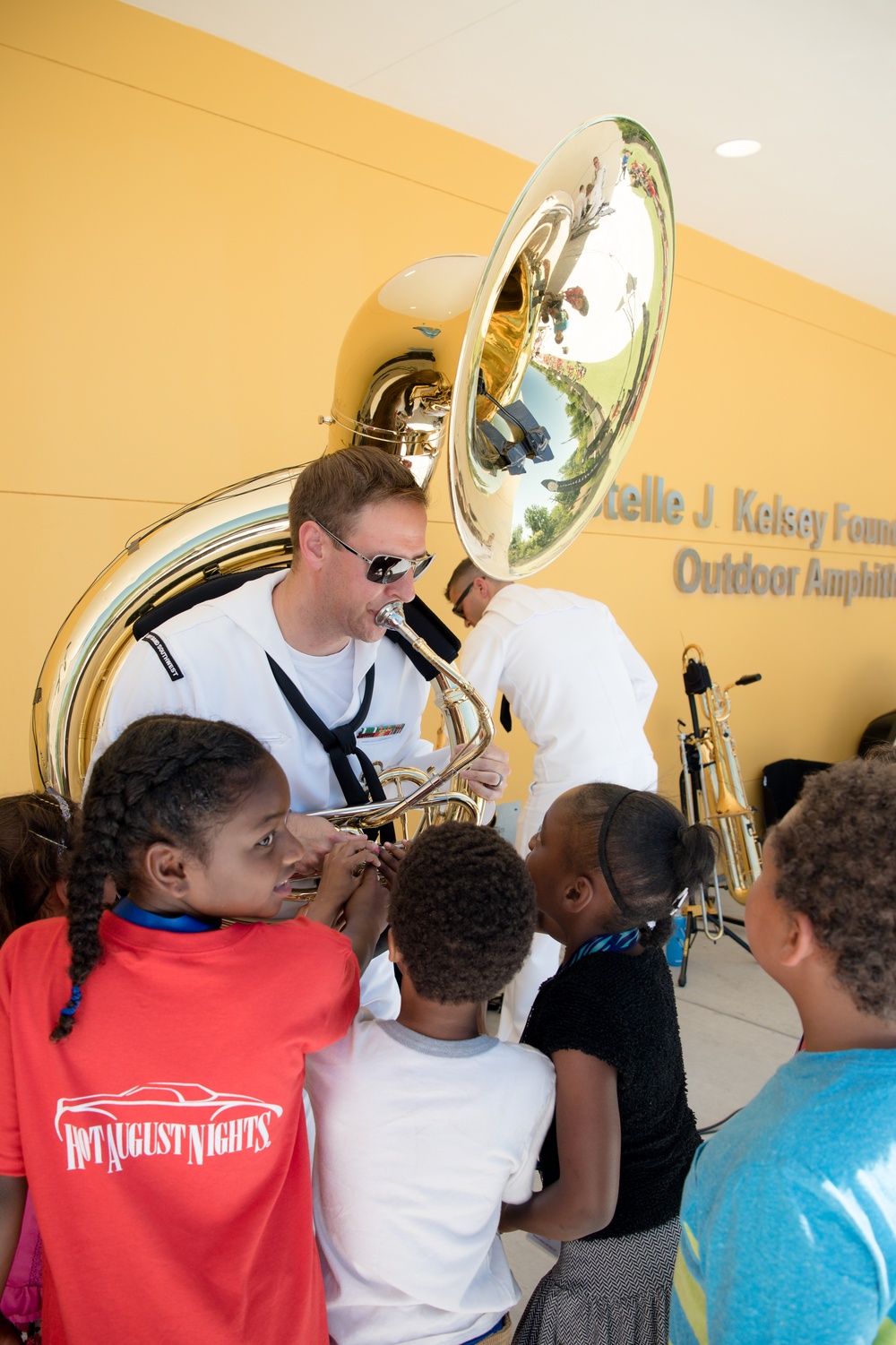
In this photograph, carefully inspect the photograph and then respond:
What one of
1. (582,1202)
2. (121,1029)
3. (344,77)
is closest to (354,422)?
(121,1029)

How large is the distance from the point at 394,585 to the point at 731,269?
3.64 m

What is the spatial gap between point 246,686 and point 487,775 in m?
0.42

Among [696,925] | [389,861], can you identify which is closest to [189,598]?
[389,861]

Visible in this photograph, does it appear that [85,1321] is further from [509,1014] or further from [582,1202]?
[509,1014]

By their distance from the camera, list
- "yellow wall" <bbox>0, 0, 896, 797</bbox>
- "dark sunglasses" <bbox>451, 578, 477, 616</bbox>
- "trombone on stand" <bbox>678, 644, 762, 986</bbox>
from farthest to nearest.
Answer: "trombone on stand" <bbox>678, 644, 762, 986</bbox> < "dark sunglasses" <bbox>451, 578, 477, 616</bbox> < "yellow wall" <bbox>0, 0, 896, 797</bbox>

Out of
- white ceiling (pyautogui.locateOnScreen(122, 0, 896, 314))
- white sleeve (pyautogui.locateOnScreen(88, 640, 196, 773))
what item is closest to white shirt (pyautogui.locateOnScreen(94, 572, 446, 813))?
white sleeve (pyautogui.locateOnScreen(88, 640, 196, 773))

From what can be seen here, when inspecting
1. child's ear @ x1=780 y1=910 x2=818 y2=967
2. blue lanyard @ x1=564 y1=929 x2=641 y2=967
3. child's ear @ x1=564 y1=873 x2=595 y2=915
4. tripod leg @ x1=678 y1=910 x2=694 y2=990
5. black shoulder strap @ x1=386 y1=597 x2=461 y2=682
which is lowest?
tripod leg @ x1=678 y1=910 x2=694 y2=990

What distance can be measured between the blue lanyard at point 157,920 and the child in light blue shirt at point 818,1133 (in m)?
0.54

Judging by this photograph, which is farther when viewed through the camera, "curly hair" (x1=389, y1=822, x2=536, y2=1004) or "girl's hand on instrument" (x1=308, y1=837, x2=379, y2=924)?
"girl's hand on instrument" (x1=308, y1=837, x2=379, y2=924)

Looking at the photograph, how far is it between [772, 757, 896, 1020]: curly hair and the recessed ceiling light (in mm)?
3192

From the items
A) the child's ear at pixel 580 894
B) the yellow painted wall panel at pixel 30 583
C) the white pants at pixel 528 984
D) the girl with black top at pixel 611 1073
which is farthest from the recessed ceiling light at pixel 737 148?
the child's ear at pixel 580 894

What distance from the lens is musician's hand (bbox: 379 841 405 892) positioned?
51.7 inches

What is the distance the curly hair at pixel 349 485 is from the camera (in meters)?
1.49

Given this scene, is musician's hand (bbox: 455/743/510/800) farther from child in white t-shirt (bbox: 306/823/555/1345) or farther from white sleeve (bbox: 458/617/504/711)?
white sleeve (bbox: 458/617/504/711)
